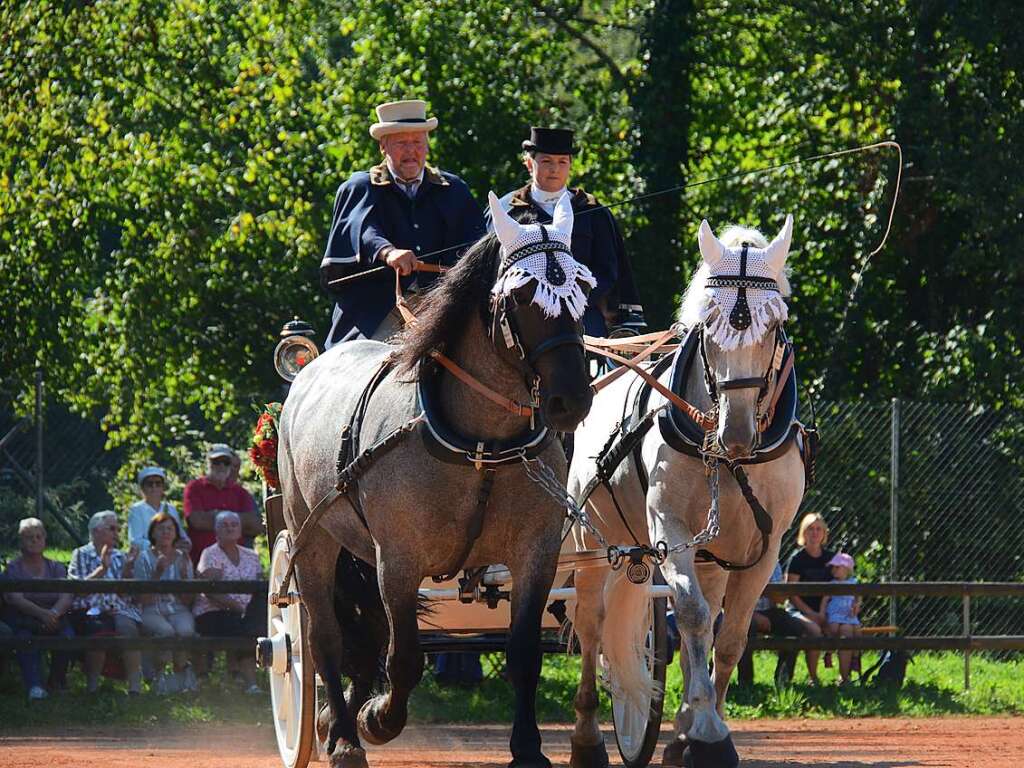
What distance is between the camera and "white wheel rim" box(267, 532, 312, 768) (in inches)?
268

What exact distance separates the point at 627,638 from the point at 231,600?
4.21 m

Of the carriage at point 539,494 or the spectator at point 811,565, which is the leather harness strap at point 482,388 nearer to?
the carriage at point 539,494

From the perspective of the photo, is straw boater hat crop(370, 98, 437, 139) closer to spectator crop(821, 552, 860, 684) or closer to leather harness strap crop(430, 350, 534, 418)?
leather harness strap crop(430, 350, 534, 418)

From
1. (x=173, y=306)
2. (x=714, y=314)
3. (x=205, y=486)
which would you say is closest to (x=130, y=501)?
(x=173, y=306)

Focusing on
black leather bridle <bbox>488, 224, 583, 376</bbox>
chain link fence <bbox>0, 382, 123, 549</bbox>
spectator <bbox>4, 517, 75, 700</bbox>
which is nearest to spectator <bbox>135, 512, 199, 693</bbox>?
spectator <bbox>4, 517, 75, 700</bbox>

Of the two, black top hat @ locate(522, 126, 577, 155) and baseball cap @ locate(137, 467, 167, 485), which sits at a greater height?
black top hat @ locate(522, 126, 577, 155)

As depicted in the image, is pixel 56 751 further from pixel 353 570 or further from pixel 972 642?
pixel 972 642

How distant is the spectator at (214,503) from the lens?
37.7 feet

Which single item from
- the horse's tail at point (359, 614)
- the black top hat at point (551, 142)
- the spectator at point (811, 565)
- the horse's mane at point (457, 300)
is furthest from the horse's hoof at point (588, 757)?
the spectator at point (811, 565)

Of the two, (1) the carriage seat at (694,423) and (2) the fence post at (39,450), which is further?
(2) the fence post at (39,450)

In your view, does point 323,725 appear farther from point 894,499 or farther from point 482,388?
point 894,499

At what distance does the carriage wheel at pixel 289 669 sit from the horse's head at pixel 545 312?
2094mm

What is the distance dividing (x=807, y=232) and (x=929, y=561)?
3981 mm


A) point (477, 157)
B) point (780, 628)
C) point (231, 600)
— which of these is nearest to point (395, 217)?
point (231, 600)
